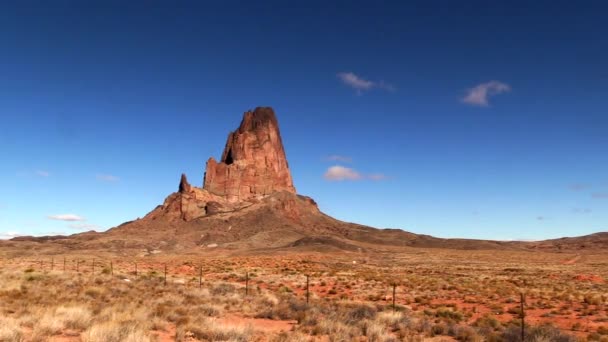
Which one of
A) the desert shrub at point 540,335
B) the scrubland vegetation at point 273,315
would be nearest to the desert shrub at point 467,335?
the scrubland vegetation at point 273,315

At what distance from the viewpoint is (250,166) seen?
178875mm

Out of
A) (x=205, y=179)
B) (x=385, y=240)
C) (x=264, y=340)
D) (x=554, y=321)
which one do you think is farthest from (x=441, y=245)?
(x=264, y=340)

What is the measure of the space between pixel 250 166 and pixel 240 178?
273 inches

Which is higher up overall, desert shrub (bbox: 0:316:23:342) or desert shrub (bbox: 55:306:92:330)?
desert shrub (bbox: 0:316:23:342)

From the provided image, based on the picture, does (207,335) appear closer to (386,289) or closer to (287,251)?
(386,289)

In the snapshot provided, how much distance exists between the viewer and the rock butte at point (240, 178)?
151625 mm

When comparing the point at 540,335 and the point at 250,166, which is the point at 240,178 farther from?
the point at 540,335

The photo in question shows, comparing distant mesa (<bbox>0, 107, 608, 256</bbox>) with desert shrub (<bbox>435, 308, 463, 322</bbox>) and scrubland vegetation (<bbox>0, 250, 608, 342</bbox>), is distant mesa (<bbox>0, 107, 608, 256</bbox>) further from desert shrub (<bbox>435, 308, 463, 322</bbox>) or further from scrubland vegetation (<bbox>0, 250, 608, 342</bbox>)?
desert shrub (<bbox>435, 308, 463, 322</bbox>)

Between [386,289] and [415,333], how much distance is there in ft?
55.2

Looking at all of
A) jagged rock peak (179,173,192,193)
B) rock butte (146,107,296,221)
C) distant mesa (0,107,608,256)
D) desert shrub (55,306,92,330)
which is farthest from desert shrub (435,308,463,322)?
jagged rock peak (179,173,192,193)

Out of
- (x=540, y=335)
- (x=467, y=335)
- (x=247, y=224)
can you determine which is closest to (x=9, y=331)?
(x=467, y=335)

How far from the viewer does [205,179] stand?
174875mm

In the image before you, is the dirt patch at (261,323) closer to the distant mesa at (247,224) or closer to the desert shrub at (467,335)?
the desert shrub at (467,335)

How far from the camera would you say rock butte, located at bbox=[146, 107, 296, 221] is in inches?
5969
